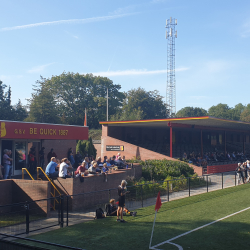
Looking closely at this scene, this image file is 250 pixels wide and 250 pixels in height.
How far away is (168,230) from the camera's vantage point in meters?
10.6

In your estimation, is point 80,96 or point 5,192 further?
point 80,96

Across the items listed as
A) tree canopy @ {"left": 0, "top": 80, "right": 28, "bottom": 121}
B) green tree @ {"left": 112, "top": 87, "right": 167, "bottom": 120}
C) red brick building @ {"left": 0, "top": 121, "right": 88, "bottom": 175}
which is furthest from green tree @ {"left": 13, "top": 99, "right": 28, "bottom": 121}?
red brick building @ {"left": 0, "top": 121, "right": 88, "bottom": 175}

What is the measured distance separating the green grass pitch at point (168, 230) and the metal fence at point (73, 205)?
0.72m

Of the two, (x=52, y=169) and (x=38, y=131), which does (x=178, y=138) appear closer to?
(x=38, y=131)

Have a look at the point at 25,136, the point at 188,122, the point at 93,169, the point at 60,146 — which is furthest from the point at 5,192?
the point at 188,122

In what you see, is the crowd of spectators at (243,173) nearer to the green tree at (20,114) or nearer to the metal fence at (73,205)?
the metal fence at (73,205)

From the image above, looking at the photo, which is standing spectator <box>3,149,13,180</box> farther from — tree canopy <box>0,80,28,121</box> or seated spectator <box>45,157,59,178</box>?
tree canopy <box>0,80,28,121</box>

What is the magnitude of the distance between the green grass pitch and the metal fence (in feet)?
2.36

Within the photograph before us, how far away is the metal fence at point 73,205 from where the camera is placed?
34.0ft

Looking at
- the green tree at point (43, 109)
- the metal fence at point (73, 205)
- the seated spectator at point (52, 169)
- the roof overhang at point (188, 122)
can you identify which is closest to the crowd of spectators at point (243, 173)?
the metal fence at point (73, 205)

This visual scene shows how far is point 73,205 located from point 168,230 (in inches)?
209

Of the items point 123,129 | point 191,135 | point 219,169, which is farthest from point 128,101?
point 219,169

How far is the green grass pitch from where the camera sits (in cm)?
900

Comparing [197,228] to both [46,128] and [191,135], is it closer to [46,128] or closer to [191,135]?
[46,128]
